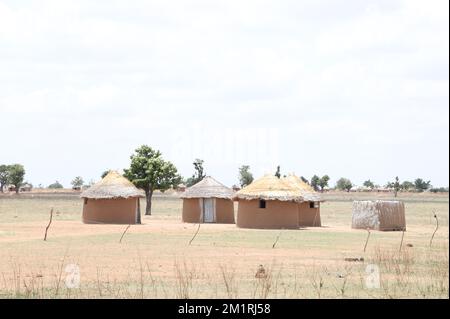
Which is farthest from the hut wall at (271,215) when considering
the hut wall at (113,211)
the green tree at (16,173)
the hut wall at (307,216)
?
the green tree at (16,173)

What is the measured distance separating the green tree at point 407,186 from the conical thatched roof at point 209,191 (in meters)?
109

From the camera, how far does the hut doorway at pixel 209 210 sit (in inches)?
1689

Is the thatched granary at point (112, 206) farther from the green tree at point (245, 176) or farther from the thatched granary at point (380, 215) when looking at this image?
the green tree at point (245, 176)

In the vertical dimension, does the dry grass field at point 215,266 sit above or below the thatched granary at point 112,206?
below

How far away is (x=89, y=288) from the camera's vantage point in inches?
552

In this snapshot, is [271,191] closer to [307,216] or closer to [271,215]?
[271,215]

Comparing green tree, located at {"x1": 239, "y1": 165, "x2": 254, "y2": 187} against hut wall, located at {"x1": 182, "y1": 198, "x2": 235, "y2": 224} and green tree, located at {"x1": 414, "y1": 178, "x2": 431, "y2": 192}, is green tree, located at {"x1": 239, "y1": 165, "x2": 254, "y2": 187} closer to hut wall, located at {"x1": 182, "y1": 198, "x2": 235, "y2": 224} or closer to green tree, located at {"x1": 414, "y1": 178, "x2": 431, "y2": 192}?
green tree, located at {"x1": 414, "y1": 178, "x2": 431, "y2": 192}

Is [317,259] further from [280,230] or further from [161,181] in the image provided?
[161,181]

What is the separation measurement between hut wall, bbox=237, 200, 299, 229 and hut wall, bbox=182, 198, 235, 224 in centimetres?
568

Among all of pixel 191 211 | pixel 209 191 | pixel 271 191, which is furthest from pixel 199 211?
pixel 271 191
